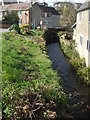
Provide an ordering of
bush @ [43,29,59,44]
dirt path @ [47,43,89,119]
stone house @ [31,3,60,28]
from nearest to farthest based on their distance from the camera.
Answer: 1. dirt path @ [47,43,89,119]
2. bush @ [43,29,59,44]
3. stone house @ [31,3,60,28]

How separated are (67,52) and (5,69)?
1327 cm

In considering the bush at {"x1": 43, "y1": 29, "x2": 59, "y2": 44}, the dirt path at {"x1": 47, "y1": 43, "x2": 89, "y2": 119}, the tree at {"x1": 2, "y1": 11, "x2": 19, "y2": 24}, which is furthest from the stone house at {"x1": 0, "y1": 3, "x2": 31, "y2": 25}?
the dirt path at {"x1": 47, "y1": 43, "x2": 89, "y2": 119}

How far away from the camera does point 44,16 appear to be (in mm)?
49062

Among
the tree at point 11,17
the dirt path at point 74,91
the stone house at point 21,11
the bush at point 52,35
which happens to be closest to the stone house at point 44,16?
the stone house at point 21,11

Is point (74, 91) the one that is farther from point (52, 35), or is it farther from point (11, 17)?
point (11, 17)

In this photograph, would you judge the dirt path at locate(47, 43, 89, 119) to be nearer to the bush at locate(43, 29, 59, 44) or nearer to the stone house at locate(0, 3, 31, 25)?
the bush at locate(43, 29, 59, 44)

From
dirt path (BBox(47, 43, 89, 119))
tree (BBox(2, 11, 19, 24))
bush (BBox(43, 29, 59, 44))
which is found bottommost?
dirt path (BBox(47, 43, 89, 119))

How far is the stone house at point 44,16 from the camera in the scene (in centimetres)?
4488

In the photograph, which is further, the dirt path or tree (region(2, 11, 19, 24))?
tree (region(2, 11, 19, 24))

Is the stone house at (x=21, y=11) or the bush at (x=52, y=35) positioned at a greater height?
the stone house at (x=21, y=11)

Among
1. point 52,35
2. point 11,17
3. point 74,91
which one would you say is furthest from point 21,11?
point 74,91

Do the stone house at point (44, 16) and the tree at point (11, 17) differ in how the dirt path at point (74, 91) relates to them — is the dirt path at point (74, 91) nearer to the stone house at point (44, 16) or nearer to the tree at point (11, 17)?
the tree at point (11, 17)

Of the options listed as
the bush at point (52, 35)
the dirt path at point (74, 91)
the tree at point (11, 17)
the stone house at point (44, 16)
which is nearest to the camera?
the dirt path at point (74, 91)

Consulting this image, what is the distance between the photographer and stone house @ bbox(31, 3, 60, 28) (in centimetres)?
4488
